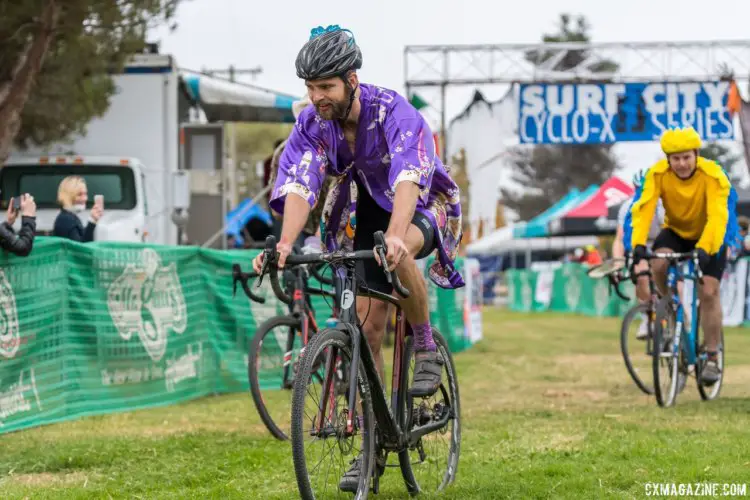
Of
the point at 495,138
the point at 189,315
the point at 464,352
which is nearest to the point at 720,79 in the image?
the point at 495,138

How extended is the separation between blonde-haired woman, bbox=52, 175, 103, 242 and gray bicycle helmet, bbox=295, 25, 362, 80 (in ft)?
19.4

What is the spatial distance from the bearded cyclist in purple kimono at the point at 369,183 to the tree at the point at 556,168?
8031cm

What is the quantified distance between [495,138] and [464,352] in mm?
10534

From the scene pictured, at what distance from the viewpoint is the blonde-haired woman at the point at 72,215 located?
416 inches

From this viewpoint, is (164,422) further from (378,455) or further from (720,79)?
(720,79)

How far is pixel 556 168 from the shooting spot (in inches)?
3546

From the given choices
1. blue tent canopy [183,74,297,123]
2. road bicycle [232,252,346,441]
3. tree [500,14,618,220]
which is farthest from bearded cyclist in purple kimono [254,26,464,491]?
tree [500,14,618,220]

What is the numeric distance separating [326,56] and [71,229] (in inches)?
246

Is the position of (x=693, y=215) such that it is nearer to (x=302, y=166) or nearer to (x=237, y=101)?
(x=302, y=166)

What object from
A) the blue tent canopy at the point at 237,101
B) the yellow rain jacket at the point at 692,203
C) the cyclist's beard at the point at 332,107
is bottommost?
the yellow rain jacket at the point at 692,203

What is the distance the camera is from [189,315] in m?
10.7

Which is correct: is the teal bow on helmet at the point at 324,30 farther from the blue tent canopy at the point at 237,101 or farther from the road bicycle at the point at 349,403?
the blue tent canopy at the point at 237,101

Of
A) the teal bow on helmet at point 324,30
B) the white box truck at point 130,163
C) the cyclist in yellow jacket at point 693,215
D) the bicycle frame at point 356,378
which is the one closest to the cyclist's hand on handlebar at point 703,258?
the cyclist in yellow jacket at point 693,215

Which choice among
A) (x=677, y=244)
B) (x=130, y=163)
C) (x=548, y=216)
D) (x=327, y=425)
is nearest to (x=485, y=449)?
(x=327, y=425)
